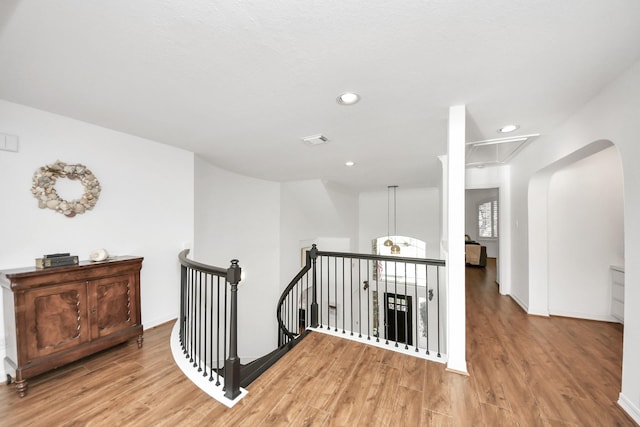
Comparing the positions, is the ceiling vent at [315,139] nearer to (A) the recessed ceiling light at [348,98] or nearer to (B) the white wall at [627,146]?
(A) the recessed ceiling light at [348,98]

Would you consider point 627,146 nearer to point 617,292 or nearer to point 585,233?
point 585,233

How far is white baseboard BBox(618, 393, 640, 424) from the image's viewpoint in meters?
1.67

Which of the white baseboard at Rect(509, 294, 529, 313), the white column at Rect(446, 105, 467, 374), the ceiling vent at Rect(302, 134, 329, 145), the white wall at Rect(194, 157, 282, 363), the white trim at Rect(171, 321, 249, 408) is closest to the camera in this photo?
the white trim at Rect(171, 321, 249, 408)

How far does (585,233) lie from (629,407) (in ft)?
8.20

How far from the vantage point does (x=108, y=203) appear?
2.83 meters

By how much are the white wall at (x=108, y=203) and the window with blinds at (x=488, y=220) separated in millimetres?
9985

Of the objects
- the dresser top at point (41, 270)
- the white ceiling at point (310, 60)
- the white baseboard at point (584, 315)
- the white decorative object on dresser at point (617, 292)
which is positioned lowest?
the white baseboard at point (584, 315)

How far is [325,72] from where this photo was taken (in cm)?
170

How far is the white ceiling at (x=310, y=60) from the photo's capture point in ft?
4.02

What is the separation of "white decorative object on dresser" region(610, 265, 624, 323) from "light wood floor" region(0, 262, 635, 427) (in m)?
0.54

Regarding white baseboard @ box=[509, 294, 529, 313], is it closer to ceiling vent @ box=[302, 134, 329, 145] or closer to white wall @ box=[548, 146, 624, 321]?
white wall @ box=[548, 146, 624, 321]

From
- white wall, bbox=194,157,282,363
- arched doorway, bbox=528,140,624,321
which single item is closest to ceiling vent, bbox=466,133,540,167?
arched doorway, bbox=528,140,624,321

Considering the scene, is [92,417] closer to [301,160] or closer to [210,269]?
[210,269]

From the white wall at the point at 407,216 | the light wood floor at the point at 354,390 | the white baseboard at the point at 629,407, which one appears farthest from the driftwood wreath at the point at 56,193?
the white wall at the point at 407,216
